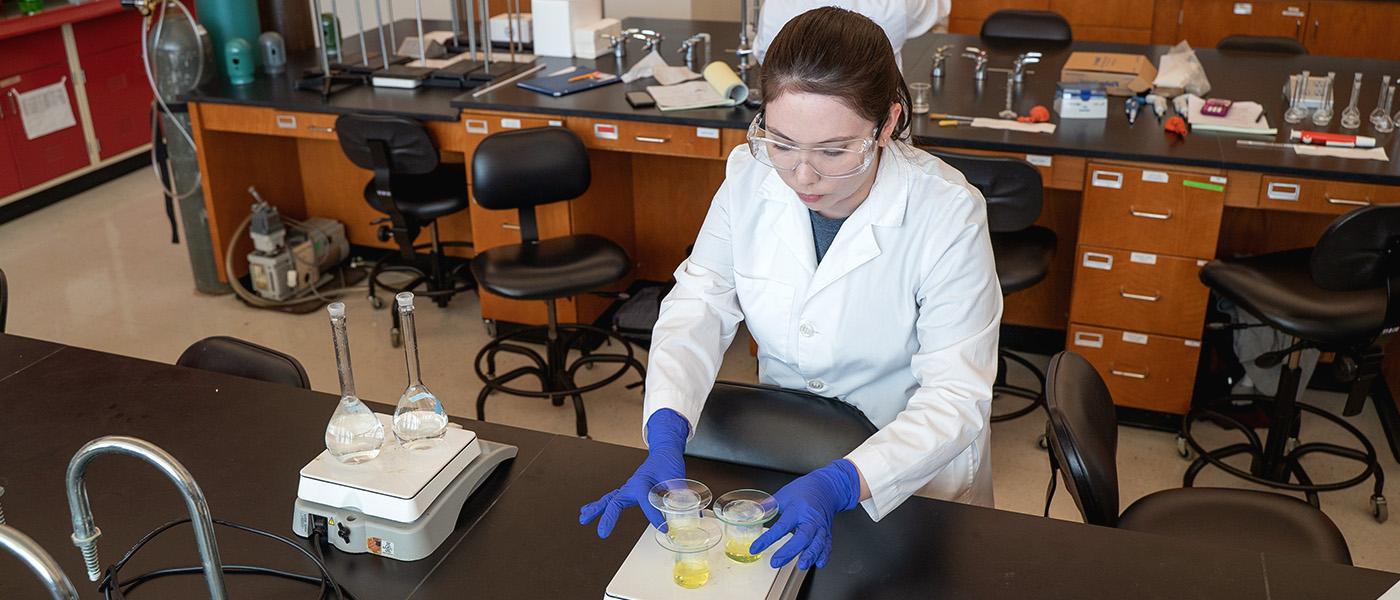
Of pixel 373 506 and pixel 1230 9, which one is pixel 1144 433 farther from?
pixel 1230 9

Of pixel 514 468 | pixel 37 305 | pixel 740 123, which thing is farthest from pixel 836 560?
pixel 37 305

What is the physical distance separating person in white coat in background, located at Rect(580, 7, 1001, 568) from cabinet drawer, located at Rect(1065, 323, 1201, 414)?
1501 mm

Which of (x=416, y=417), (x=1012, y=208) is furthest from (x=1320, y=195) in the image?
(x=416, y=417)

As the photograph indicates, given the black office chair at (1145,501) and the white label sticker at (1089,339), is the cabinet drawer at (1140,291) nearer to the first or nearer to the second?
the white label sticker at (1089,339)

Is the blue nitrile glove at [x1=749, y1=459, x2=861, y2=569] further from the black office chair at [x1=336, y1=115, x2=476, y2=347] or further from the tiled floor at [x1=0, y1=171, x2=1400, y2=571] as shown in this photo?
the black office chair at [x1=336, y1=115, x2=476, y2=347]

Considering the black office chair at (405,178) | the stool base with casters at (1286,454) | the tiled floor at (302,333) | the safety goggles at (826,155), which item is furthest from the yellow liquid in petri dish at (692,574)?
the black office chair at (405,178)

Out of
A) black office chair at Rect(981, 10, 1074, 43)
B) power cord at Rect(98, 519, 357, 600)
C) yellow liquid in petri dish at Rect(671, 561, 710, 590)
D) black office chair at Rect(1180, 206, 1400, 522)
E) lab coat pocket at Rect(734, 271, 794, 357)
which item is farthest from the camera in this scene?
black office chair at Rect(981, 10, 1074, 43)

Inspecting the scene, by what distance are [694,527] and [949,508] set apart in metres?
0.40

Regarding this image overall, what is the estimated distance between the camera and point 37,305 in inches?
166

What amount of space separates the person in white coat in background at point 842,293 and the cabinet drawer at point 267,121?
7.33 feet

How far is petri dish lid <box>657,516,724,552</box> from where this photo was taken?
138 cm

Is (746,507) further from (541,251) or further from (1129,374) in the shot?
(1129,374)

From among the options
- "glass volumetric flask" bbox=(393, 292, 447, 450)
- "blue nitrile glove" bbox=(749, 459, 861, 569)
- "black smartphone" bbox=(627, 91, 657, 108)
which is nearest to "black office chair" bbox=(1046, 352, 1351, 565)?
"blue nitrile glove" bbox=(749, 459, 861, 569)

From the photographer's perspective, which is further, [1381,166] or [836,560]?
[1381,166]
